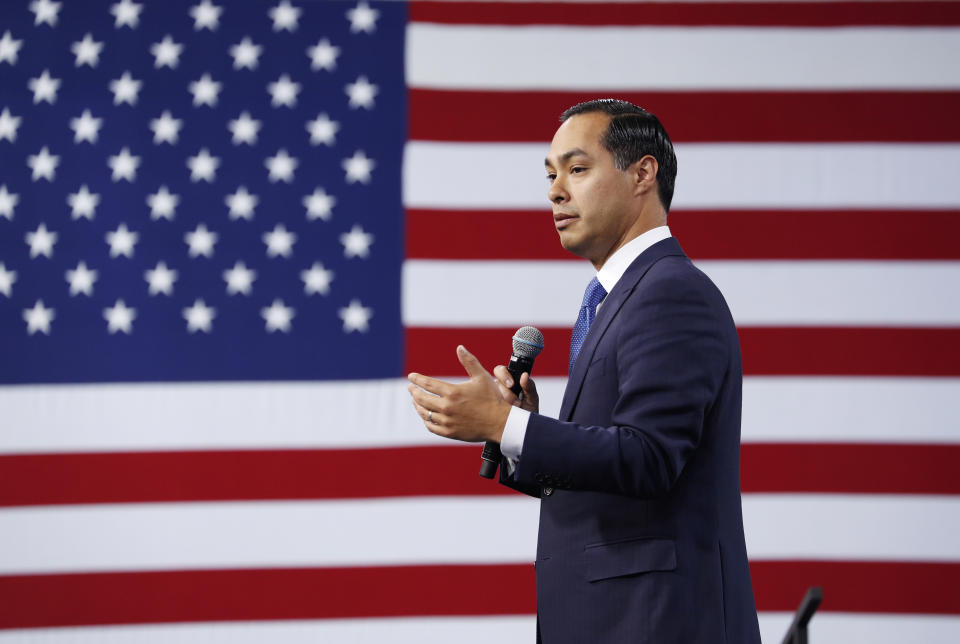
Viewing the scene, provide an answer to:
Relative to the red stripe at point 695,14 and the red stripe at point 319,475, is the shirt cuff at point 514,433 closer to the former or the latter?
the red stripe at point 319,475

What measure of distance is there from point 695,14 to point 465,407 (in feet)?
6.68

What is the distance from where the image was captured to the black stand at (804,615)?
1.02 m

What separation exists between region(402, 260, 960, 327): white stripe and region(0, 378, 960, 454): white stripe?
0.20 m

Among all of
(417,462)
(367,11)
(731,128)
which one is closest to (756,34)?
(731,128)

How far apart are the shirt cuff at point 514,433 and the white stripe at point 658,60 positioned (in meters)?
1.74

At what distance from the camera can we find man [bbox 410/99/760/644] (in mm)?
947

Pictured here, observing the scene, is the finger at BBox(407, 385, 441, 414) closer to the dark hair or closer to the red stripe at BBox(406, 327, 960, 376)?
the dark hair

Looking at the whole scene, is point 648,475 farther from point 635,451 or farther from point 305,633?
point 305,633

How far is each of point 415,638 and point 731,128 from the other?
187cm

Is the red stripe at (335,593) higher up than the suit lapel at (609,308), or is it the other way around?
the suit lapel at (609,308)

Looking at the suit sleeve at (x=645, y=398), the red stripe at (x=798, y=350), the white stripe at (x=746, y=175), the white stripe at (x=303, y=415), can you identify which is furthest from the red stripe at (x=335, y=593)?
the suit sleeve at (x=645, y=398)

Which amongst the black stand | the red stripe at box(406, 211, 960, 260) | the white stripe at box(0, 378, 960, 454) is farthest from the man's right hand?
the red stripe at box(406, 211, 960, 260)

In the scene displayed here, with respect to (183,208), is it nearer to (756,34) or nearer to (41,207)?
(41,207)

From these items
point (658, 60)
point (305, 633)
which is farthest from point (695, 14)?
point (305, 633)
